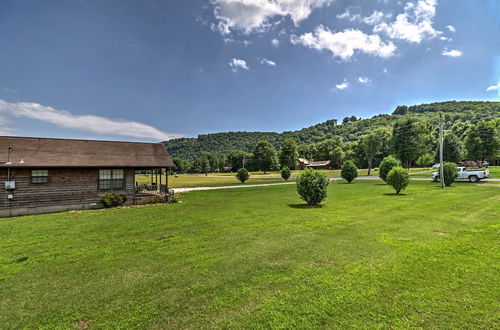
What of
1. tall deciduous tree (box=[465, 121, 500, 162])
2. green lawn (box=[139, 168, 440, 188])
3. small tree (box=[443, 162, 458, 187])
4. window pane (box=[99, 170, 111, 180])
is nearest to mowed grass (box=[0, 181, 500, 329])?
window pane (box=[99, 170, 111, 180])

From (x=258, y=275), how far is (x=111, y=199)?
51.3 feet

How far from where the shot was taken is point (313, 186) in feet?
49.5

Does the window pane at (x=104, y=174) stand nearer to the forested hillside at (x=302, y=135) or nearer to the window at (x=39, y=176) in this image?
the window at (x=39, y=176)

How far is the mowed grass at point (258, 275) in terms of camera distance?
12.8ft

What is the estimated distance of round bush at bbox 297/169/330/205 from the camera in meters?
15.1

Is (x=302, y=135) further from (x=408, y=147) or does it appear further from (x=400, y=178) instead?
(x=400, y=178)

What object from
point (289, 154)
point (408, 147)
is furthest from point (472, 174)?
point (289, 154)

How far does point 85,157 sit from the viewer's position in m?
17.4

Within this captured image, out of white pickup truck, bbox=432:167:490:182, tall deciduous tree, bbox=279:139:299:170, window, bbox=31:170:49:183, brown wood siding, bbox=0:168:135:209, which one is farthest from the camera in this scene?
tall deciduous tree, bbox=279:139:299:170

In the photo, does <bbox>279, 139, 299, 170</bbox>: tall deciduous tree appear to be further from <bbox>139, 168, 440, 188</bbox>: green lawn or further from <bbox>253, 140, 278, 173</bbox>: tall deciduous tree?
<bbox>139, 168, 440, 188</bbox>: green lawn

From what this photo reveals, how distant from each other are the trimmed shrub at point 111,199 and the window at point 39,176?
3.54 m

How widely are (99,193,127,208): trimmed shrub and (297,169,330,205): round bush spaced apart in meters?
13.3

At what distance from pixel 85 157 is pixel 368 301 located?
1993 cm

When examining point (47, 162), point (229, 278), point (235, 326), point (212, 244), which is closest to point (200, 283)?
point (229, 278)
